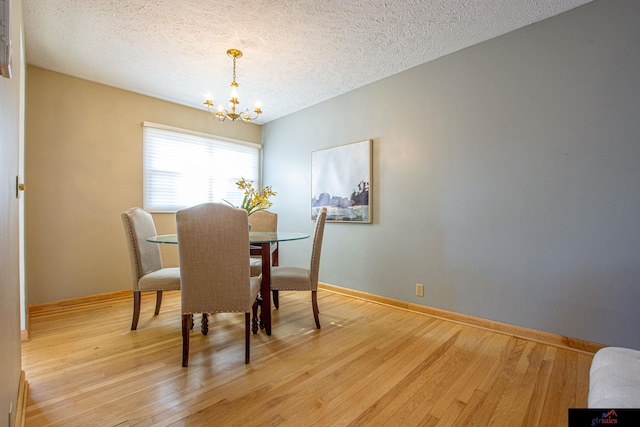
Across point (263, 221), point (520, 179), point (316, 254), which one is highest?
point (520, 179)

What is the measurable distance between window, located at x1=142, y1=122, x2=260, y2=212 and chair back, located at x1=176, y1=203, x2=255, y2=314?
2.28 m

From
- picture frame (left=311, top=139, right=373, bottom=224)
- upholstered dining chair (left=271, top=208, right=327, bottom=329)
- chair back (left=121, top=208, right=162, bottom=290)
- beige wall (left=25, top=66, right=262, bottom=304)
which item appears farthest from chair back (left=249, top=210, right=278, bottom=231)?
beige wall (left=25, top=66, right=262, bottom=304)

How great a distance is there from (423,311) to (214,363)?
200 cm

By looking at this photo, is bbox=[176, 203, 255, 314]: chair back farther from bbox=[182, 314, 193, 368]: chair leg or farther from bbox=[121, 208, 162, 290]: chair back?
bbox=[121, 208, 162, 290]: chair back

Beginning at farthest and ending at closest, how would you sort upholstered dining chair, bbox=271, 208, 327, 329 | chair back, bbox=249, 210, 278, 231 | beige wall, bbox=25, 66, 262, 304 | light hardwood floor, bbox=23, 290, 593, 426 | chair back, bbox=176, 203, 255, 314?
1. chair back, bbox=249, 210, 278, 231
2. beige wall, bbox=25, 66, 262, 304
3. upholstered dining chair, bbox=271, 208, 327, 329
4. chair back, bbox=176, 203, 255, 314
5. light hardwood floor, bbox=23, 290, 593, 426

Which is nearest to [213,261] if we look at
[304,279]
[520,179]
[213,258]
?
[213,258]

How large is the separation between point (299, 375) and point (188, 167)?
3.25m

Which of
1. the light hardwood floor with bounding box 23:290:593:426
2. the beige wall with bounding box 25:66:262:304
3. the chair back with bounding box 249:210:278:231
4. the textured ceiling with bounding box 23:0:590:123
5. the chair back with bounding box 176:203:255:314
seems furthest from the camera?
the chair back with bounding box 249:210:278:231

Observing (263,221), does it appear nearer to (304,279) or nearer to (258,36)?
(304,279)

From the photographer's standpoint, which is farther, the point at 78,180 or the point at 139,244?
the point at 78,180

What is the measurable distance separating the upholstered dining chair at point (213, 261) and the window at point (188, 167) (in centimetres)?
228

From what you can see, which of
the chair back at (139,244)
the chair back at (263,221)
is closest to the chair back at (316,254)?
the chair back at (263,221)

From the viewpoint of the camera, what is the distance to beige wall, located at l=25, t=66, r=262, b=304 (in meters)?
2.96

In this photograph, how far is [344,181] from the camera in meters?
3.62
